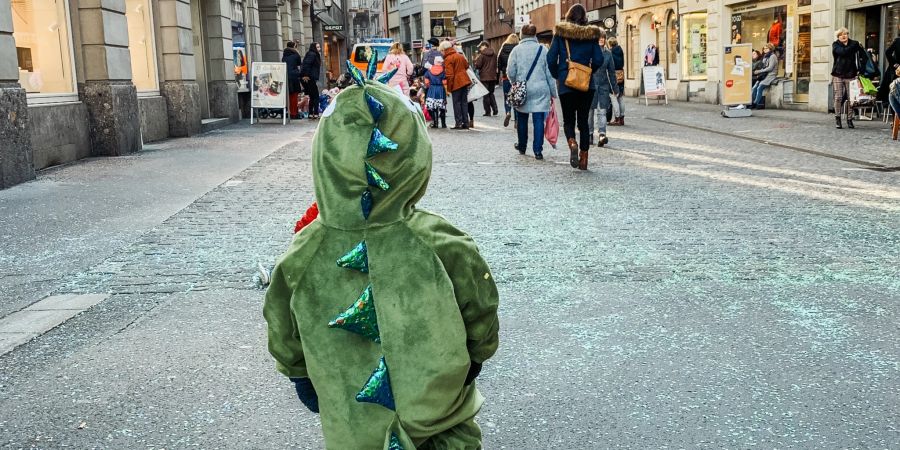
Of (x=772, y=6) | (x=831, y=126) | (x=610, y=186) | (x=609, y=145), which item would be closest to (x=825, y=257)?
(x=610, y=186)

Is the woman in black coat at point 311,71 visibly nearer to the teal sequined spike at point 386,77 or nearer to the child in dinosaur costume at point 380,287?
the teal sequined spike at point 386,77

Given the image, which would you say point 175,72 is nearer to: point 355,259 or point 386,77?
point 386,77

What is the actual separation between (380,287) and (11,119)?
9.87m

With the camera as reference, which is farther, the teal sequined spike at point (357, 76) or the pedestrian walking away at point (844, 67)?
the pedestrian walking away at point (844, 67)

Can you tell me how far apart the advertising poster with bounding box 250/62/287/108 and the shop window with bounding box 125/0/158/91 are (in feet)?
14.9

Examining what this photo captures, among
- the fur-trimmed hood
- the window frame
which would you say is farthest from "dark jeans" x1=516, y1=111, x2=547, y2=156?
the window frame

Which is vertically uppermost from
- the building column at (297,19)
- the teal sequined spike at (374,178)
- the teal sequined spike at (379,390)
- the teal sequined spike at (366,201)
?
the building column at (297,19)

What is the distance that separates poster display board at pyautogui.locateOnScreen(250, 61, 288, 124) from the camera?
73.8 ft

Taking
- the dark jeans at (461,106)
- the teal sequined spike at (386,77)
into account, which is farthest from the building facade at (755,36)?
the teal sequined spike at (386,77)

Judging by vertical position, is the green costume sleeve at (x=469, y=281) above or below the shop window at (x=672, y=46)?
below

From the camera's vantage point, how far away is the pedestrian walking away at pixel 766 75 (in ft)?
82.6

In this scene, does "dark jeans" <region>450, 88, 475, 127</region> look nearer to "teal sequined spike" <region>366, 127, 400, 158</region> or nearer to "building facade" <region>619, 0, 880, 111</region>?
"building facade" <region>619, 0, 880, 111</region>

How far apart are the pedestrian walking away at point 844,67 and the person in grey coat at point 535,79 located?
6.89 m

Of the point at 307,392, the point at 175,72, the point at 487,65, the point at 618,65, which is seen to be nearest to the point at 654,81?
the point at 487,65
